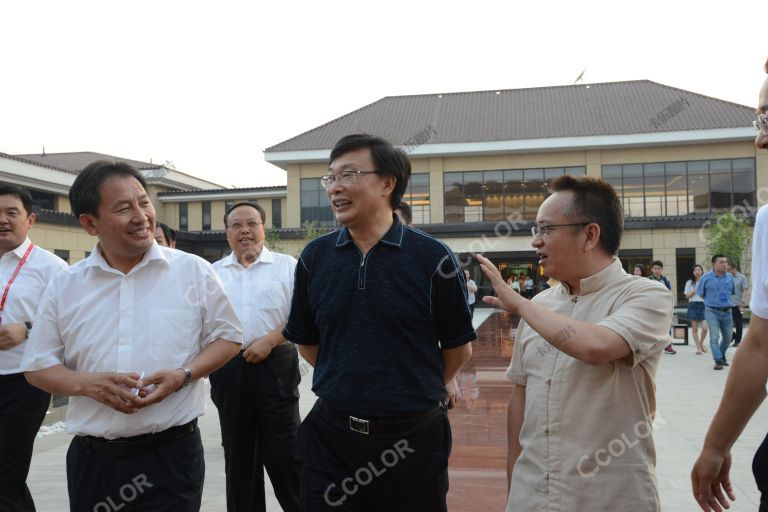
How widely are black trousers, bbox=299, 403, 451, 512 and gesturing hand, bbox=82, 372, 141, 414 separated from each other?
0.71 metres

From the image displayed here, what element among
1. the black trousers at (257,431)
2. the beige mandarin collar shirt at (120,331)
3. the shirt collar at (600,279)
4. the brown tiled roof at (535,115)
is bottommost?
the black trousers at (257,431)

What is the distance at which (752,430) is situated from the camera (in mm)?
5906

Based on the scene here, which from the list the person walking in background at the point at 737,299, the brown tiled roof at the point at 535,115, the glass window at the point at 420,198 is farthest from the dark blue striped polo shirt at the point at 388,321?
the glass window at the point at 420,198

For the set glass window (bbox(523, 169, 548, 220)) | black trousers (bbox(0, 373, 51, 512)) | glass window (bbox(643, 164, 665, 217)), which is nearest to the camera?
black trousers (bbox(0, 373, 51, 512))

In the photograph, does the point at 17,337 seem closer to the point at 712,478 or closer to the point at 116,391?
the point at 116,391

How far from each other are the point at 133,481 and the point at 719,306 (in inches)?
400

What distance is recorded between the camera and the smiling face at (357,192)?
7.90 ft

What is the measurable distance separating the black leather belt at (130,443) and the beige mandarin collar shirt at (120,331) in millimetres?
28

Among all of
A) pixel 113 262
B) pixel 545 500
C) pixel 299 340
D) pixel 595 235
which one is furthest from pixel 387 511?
pixel 113 262

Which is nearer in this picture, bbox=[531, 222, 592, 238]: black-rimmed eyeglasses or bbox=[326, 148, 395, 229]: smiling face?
bbox=[531, 222, 592, 238]: black-rimmed eyeglasses

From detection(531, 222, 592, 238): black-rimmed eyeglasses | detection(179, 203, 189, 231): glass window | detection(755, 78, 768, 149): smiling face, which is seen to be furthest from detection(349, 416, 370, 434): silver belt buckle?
detection(179, 203, 189, 231): glass window

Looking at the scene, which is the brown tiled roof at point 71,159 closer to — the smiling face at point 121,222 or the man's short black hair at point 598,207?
the smiling face at point 121,222

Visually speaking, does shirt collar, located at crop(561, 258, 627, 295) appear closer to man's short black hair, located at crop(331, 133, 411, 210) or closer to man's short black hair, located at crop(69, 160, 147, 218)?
man's short black hair, located at crop(331, 133, 411, 210)

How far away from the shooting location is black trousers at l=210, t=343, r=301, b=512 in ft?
12.3
